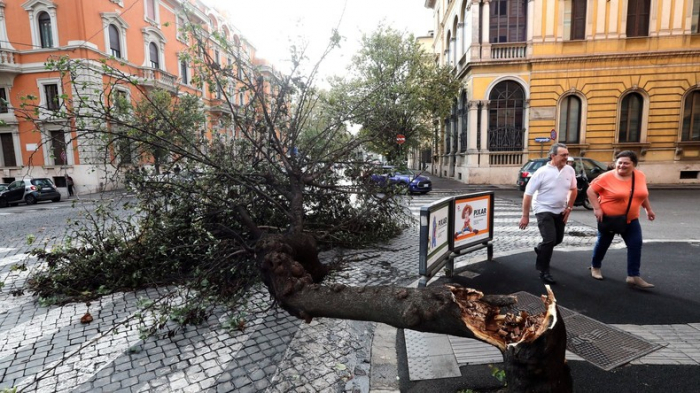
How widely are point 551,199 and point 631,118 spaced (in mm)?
21783

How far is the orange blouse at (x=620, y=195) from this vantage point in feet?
15.0

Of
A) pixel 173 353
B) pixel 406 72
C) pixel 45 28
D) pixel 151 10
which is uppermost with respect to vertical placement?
pixel 151 10

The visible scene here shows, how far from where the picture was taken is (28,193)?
1956 cm

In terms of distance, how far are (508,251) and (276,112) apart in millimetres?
4832

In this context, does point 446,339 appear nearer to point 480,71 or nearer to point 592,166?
point 592,166

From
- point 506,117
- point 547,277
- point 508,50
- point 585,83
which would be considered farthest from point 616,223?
point 508,50

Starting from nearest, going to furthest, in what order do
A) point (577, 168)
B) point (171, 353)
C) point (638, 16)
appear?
point (171, 353) → point (577, 168) → point (638, 16)

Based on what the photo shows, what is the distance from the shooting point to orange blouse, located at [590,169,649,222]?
456 cm

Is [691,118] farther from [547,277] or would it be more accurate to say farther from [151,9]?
[151,9]

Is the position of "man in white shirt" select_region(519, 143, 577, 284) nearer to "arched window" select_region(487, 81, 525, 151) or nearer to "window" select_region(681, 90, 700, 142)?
"arched window" select_region(487, 81, 525, 151)

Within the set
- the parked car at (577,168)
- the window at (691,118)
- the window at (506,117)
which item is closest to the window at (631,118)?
the window at (691,118)

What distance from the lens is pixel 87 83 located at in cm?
412

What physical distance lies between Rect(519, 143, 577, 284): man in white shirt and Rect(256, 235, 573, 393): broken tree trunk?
3.17m

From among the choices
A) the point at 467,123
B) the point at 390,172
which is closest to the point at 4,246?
the point at 390,172
